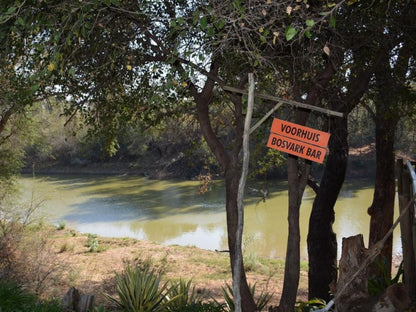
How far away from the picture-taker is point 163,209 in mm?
22922

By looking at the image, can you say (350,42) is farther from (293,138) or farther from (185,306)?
(185,306)

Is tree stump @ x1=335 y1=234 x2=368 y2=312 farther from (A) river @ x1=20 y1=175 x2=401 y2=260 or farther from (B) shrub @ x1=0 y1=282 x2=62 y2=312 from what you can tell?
(A) river @ x1=20 y1=175 x2=401 y2=260

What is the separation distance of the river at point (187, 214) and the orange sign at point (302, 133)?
10.2 m

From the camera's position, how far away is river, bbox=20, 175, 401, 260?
1689 centimetres

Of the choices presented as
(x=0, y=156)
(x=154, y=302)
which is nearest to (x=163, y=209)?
(x=0, y=156)

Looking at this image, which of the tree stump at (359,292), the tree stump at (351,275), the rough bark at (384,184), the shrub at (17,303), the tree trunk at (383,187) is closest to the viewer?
the tree stump at (359,292)

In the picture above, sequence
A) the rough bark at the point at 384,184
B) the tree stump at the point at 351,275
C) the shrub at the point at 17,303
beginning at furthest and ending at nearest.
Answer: the rough bark at the point at 384,184
the shrub at the point at 17,303
the tree stump at the point at 351,275

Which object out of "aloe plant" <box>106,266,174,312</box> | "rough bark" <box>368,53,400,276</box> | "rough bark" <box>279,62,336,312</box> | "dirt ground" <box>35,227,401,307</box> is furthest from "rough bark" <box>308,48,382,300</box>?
"aloe plant" <box>106,266,174,312</box>

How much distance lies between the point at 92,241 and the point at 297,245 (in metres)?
10.9

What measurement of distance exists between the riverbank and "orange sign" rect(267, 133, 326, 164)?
6236 mm

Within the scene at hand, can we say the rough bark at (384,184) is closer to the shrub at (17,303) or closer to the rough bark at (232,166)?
the rough bark at (232,166)

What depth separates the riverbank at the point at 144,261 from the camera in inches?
399

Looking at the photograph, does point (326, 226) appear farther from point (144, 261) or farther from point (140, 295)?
point (144, 261)

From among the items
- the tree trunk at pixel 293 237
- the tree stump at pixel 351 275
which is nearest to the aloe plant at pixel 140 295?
the tree trunk at pixel 293 237
